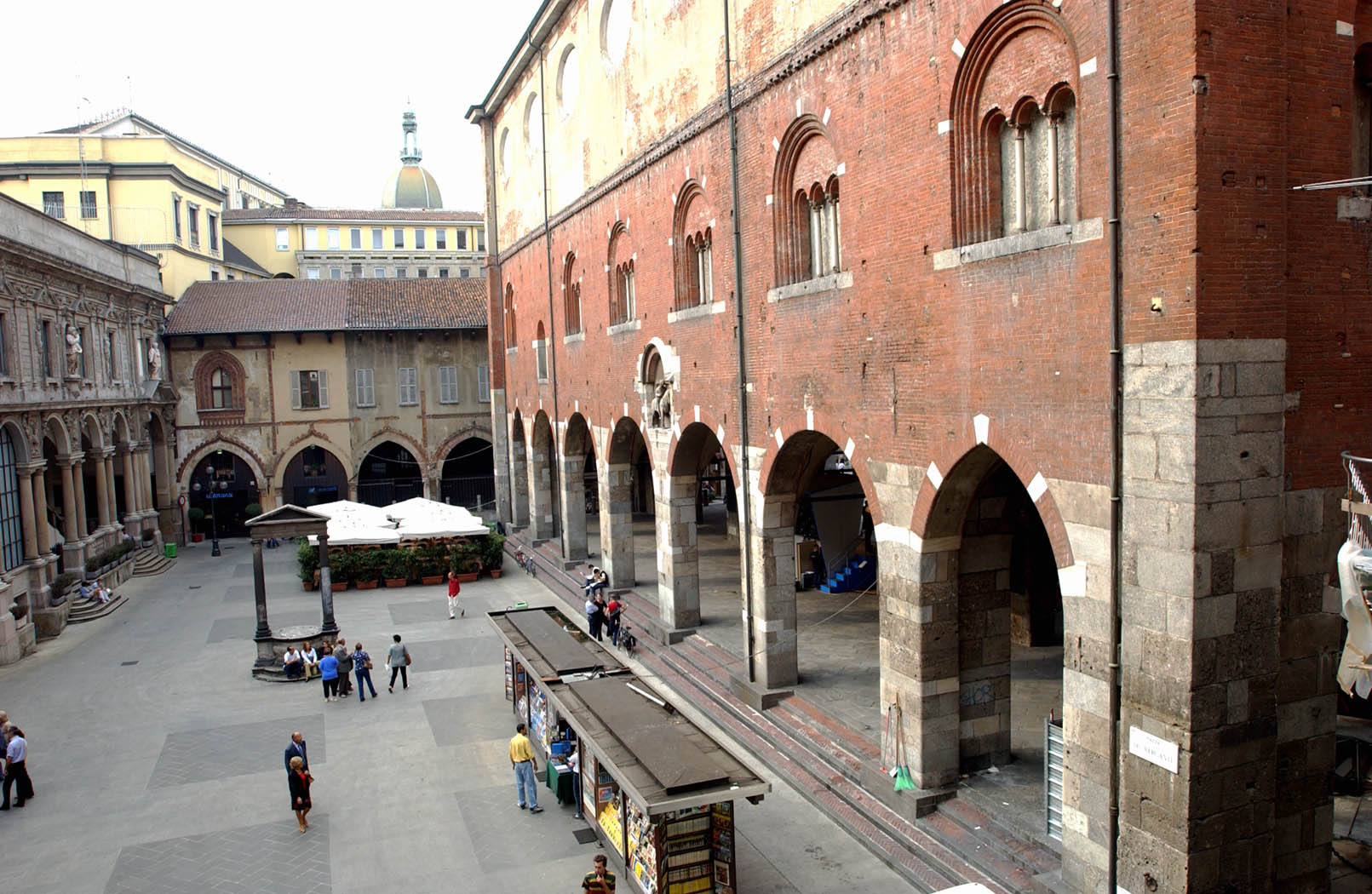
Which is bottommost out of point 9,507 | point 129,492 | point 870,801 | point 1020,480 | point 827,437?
point 870,801

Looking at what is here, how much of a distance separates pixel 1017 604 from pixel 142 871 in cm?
1488

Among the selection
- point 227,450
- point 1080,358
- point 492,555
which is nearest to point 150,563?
point 227,450

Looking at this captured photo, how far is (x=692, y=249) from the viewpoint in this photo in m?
19.5

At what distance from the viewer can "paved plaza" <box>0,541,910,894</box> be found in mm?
12266

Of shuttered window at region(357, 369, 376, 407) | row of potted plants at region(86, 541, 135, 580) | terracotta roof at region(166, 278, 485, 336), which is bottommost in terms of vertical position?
row of potted plants at region(86, 541, 135, 580)

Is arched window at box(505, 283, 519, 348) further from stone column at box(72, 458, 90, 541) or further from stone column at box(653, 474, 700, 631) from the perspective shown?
stone column at box(653, 474, 700, 631)

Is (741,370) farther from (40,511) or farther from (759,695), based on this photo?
(40,511)

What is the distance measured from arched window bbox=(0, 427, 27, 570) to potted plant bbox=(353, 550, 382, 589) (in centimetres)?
804

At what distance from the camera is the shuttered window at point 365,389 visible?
41750mm

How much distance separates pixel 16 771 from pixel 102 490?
19649 mm

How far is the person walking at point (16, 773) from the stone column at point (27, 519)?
41.8 feet

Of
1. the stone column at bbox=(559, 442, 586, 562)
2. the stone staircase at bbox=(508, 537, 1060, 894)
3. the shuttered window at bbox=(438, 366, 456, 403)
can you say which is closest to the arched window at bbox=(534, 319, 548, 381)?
the stone column at bbox=(559, 442, 586, 562)

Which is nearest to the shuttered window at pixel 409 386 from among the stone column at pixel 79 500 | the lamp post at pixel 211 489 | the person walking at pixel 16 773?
the lamp post at pixel 211 489

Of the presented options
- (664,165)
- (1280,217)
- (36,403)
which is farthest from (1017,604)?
(36,403)
